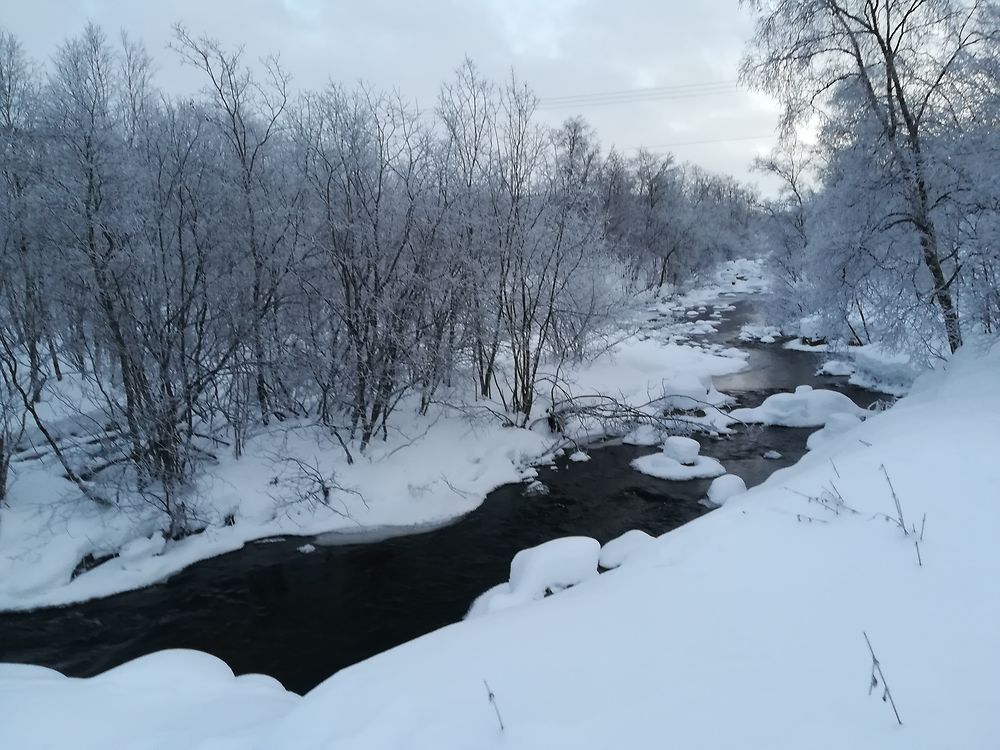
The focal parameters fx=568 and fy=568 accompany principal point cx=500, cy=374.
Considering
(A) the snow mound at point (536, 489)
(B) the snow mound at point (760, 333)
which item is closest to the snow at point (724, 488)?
(A) the snow mound at point (536, 489)

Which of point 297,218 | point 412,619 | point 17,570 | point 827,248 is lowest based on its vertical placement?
point 412,619

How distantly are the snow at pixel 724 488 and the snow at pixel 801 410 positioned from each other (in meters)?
4.63

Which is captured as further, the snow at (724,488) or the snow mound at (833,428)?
the snow mound at (833,428)

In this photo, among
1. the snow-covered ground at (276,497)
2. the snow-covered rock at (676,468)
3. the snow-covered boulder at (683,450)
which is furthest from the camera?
the snow-covered boulder at (683,450)

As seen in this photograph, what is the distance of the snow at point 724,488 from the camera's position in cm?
979

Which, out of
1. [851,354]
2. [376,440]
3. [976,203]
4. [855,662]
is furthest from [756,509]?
[851,354]

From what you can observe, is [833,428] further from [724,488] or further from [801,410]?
[724,488]

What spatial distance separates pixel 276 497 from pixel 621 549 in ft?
20.7

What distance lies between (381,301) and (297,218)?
94.3 inches

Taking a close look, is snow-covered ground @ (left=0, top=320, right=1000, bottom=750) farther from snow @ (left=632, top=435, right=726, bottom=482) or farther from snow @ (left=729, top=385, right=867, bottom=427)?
snow @ (left=729, top=385, right=867, bottom=427)

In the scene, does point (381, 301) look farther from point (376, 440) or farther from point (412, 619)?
point (412, 619)

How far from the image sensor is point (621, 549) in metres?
7.26

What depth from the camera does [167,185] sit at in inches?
395

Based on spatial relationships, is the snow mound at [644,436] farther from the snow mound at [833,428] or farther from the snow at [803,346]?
the snow at [803,346]
